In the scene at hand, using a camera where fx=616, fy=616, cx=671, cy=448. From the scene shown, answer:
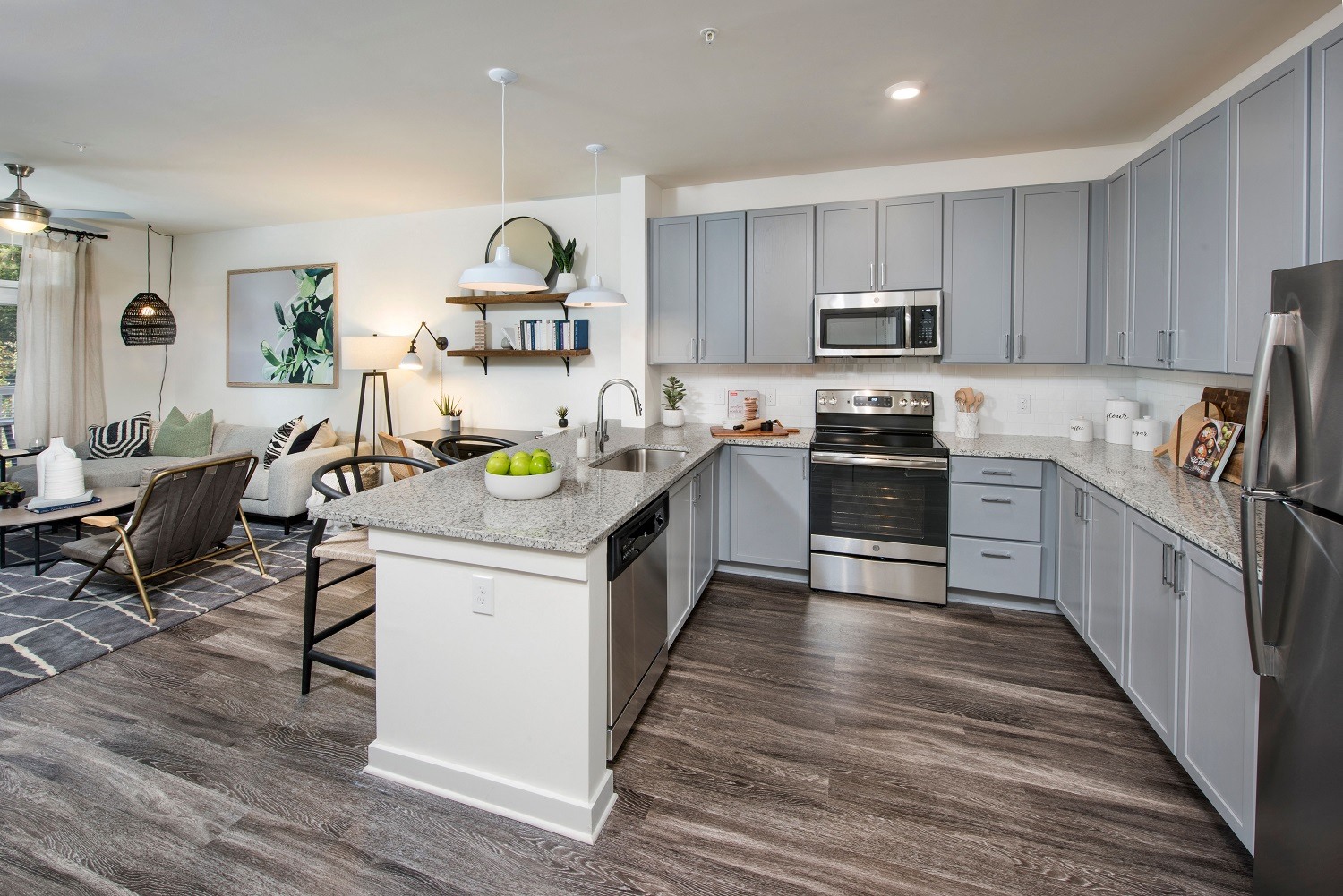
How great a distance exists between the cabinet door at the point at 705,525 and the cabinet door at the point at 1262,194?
2.22 meters

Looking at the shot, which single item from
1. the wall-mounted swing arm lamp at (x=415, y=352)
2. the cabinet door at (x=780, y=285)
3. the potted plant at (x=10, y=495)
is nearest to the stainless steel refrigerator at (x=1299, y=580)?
the cabinet door at (x=780, y=285)

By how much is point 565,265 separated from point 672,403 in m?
1.31

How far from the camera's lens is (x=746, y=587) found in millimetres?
3805

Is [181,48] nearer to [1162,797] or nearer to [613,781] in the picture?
[613,781]

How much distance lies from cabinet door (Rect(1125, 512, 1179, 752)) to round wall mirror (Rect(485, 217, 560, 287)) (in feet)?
12.8

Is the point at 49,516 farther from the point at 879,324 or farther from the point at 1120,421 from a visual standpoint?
the point at 1120,421

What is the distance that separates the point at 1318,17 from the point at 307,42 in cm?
379

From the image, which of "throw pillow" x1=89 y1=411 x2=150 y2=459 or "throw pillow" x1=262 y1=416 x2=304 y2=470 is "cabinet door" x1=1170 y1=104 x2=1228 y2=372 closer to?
"throw pillow" x1=262 y1=416 x2=304 y2=470

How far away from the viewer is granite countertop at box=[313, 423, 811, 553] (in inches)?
68.5

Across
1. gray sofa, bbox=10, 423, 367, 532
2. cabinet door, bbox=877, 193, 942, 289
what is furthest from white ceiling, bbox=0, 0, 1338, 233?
gray sofa, bbox=10, 423, 367, 532

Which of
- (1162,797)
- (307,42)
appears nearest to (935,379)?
(1162,797)

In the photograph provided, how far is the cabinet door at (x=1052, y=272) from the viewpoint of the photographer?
11.2 feet

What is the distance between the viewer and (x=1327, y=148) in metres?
1.76

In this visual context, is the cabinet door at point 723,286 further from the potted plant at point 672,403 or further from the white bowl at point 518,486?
the white bowl at point 518,486
